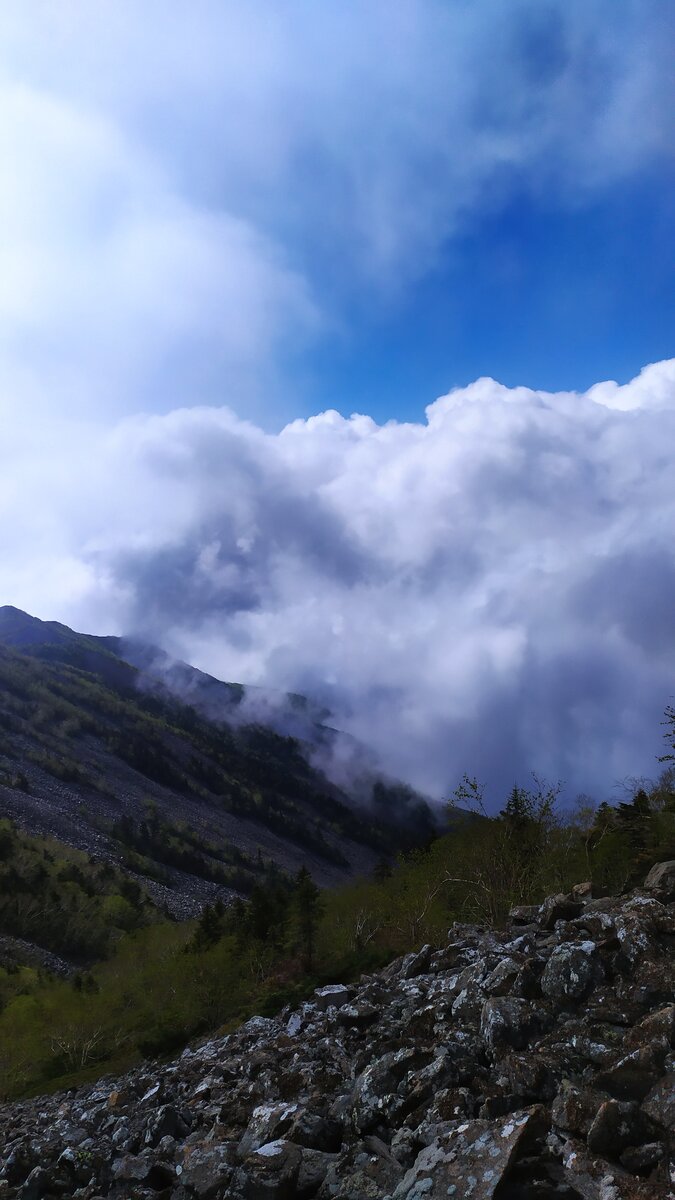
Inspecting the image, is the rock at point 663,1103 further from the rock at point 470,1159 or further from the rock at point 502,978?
the rock at point 502,978

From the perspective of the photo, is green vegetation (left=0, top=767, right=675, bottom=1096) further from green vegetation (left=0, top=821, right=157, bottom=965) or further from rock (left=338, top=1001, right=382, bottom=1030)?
green vegetation (left=0, top=821, right=157, bottom=965)

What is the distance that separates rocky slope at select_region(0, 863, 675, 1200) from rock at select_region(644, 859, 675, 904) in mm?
1784

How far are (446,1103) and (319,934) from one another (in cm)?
6903

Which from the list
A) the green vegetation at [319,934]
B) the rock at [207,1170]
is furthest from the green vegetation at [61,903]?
the rock at [207,1170]

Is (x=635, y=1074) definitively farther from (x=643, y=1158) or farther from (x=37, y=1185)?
(x=37, y=1185)

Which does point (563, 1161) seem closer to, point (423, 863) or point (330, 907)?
point (423, 863)

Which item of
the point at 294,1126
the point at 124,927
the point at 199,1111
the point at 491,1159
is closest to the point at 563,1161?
the point at 491,1159

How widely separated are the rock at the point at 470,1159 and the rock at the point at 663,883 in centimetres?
1173

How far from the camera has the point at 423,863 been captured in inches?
2940

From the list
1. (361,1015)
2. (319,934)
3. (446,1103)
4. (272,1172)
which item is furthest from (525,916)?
(319,934)

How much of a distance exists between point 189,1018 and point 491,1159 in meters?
56.0

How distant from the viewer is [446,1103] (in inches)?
410

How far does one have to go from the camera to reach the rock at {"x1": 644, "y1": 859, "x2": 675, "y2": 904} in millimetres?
19028

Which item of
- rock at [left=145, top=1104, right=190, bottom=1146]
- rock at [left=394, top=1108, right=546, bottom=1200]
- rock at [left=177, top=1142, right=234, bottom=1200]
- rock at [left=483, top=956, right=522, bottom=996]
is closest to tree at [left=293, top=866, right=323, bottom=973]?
rock at [left=145, top=1104, right=190, bottom=1146]
